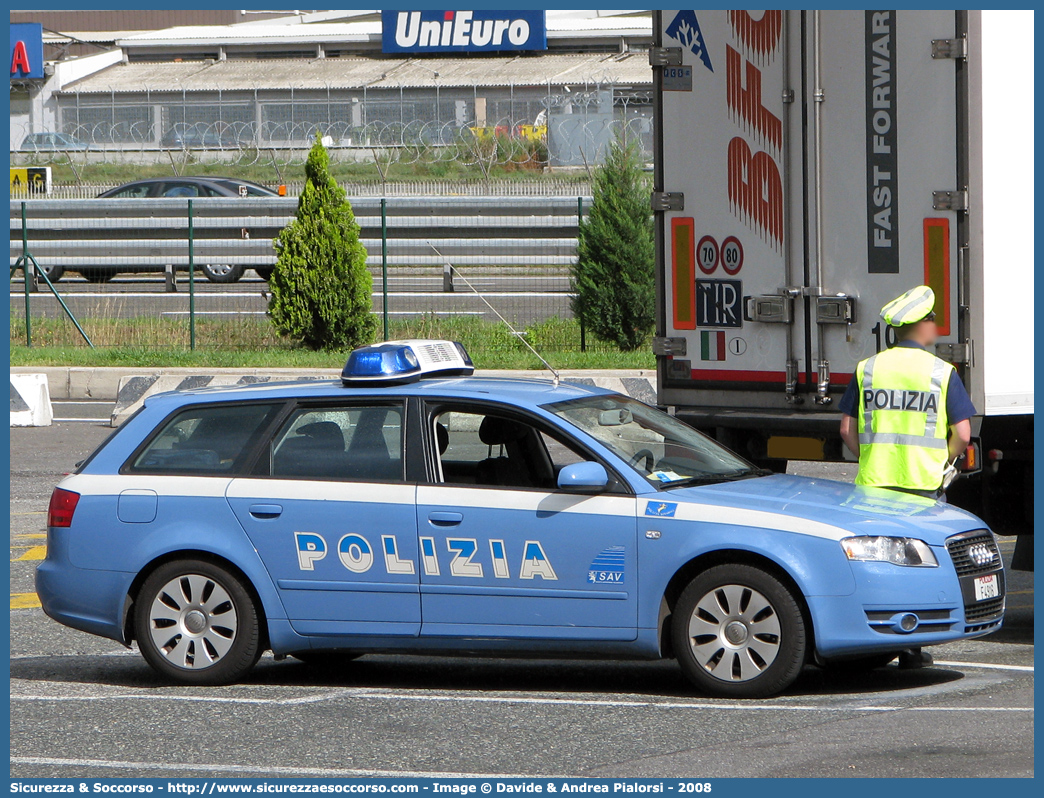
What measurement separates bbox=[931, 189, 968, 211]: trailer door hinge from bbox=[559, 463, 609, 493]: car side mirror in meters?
2.68

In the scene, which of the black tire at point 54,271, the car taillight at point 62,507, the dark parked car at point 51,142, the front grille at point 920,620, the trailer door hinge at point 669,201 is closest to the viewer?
the front grille at point 920,620

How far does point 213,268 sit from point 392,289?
13.4 ft

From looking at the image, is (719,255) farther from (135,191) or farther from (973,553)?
(135,191)

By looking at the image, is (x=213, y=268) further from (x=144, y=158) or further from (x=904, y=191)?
(x=904, y=191)

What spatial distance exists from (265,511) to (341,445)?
461mm

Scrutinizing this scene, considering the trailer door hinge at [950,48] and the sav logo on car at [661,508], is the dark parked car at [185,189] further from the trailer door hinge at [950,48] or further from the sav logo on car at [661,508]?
the sav logo on car at [661,508]

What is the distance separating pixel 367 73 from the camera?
4938 centimetres

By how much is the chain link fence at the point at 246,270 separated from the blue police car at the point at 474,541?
13.5 m

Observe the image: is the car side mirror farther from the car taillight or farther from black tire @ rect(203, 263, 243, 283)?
black tire @ rect(203, 263, 243, 283)

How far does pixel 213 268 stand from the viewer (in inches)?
1019

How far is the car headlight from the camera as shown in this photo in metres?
6.34

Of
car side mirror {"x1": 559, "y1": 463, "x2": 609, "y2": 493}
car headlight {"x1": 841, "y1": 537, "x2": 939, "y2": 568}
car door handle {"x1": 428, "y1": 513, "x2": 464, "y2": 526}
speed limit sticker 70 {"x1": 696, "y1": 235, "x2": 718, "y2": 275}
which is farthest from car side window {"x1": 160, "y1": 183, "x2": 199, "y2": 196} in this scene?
car headlight {"x1": 841, "y1": 537, "x2": 939, "y2": 568}

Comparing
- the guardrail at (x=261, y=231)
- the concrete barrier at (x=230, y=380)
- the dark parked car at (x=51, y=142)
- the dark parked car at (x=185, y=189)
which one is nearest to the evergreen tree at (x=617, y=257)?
the concrete barrier at (x=230, y=380)

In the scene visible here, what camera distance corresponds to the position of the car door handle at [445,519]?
6.77 m
